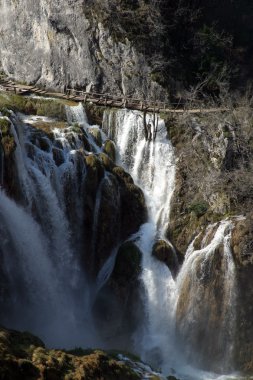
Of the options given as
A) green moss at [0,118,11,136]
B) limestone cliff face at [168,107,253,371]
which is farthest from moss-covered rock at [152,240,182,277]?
green moss at [0,118,11,136]

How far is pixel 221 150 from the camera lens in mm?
25359

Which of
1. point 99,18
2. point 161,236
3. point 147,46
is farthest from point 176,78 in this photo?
point 161,236

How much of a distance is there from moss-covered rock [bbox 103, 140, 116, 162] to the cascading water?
6.82ft

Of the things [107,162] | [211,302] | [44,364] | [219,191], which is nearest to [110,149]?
[107,162]

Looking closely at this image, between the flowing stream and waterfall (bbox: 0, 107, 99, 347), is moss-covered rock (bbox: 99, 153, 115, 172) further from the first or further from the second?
waterfall (bbox: 0, 107, 99, 347)

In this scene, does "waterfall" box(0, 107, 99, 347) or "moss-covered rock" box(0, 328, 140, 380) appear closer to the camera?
"moss-covered rock" box(0, 328, 140, 380)

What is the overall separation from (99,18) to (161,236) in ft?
44.6

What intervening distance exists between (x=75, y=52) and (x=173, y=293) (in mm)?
15518

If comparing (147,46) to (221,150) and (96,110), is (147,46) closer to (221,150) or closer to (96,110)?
(96,110)

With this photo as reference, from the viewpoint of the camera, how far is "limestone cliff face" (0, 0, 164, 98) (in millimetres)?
28656

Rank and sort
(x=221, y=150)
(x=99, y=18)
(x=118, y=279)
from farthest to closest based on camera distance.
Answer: (x=99, y=18) < (x=221, y=150) < (x=118, y=279)

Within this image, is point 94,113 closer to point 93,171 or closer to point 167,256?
point 93,171

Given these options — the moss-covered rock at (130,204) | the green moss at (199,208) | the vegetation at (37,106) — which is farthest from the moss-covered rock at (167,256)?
the vegetation at (37,106)

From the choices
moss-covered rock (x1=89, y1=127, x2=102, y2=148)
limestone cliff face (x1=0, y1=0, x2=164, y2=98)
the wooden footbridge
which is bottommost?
moss-covered rock (x1=89, y1=127, x2=102, y2=148)
